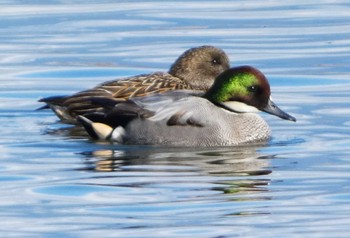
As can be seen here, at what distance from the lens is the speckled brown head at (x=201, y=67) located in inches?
685

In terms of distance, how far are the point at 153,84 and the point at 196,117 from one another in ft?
5.35

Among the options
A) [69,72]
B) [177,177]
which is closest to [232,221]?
[177,177]

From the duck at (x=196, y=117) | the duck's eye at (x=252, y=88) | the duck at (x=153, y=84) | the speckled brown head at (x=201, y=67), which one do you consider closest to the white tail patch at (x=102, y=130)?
the duck at (x=196, y=117)

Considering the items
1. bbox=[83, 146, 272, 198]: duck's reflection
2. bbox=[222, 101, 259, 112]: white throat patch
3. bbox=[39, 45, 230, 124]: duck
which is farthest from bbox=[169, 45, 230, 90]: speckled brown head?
bbox=[83, 146, 272, 198]: duck's reflection

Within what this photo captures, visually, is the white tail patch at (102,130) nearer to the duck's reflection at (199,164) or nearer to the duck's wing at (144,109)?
the duck's wing at (144,109)

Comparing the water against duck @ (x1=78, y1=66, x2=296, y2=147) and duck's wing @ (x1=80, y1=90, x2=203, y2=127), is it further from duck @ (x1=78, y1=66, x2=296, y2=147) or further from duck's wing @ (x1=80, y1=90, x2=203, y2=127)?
duck's wing @ (x1=80, y1=90, x2=203, y2=127)

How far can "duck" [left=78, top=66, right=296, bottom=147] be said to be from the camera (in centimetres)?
1502

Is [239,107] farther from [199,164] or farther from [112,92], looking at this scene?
[199,164]

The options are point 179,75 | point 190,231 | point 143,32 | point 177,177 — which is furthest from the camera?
point 143,32

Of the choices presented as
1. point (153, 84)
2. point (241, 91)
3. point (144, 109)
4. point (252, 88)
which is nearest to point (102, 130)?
point (144, 109)

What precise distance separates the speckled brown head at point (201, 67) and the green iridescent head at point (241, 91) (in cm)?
180

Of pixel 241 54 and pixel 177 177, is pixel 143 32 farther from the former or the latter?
pixel 177 177

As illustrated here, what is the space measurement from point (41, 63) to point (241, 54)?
8.54ft

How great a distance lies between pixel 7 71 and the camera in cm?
2003
